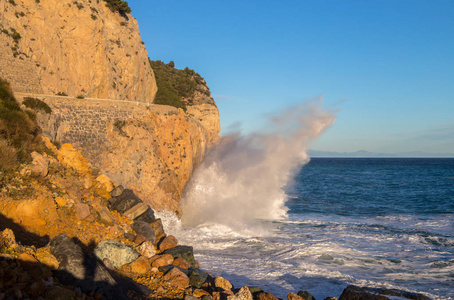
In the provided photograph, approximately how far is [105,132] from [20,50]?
717 cm

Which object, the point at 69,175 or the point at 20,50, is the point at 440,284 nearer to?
the point at 69,175

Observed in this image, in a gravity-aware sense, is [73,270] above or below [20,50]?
below

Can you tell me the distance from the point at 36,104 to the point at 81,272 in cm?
1080

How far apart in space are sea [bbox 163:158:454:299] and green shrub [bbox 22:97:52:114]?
855 centimetres

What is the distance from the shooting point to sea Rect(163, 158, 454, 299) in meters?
11.9

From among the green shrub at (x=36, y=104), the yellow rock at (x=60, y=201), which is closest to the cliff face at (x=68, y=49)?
the green shrub at (x=36, y=104)

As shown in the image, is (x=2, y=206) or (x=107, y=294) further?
(x=2, y=206)

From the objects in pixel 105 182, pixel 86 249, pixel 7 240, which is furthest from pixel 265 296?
pixel 105 182

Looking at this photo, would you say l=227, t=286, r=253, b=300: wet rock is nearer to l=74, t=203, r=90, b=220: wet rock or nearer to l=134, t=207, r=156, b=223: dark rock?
l=74, t=203, r=90, b=220: wet rock

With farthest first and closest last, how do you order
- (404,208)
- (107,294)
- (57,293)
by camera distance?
(404,208) < (107,294) < (57,293)

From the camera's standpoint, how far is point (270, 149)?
32906 mm

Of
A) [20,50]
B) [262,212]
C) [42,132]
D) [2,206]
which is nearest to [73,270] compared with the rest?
[2,206]

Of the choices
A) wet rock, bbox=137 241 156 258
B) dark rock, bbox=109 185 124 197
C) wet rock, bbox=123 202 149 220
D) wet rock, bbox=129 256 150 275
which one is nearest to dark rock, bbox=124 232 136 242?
wet rock, bbox=137 241 156 258

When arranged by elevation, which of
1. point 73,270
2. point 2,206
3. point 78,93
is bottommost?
point 73,270
